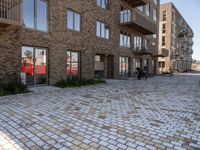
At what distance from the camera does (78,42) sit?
1377 centimetres

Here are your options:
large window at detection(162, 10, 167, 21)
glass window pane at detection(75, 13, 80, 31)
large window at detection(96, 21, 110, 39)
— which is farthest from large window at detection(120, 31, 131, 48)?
large window at detection(162, 10, 167, 21)

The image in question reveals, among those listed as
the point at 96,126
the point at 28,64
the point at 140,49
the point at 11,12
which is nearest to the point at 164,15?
the point at 140,49

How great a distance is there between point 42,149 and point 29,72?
8.12 metres

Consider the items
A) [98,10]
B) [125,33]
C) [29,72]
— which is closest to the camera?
[29,72]

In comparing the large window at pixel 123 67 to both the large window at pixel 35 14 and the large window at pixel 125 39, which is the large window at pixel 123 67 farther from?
the large window at pixel 35 14

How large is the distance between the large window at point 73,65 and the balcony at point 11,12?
17.0 ft

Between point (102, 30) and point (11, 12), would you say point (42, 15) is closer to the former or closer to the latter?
point (11, 12)

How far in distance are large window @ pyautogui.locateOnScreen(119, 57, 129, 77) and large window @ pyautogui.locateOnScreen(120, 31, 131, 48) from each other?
1.57 m

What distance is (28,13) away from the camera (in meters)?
10.4

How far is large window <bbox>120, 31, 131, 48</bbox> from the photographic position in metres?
19.8

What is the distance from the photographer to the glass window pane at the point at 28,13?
10258mm

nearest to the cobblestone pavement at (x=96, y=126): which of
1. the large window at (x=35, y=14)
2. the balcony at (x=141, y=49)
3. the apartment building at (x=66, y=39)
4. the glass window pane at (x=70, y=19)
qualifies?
the apartment building at (x=66, y=39)

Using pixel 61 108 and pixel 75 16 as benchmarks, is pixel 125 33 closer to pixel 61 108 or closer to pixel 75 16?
pixel 75 16

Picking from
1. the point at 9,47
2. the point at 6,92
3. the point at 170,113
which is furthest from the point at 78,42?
the point at 170,113
